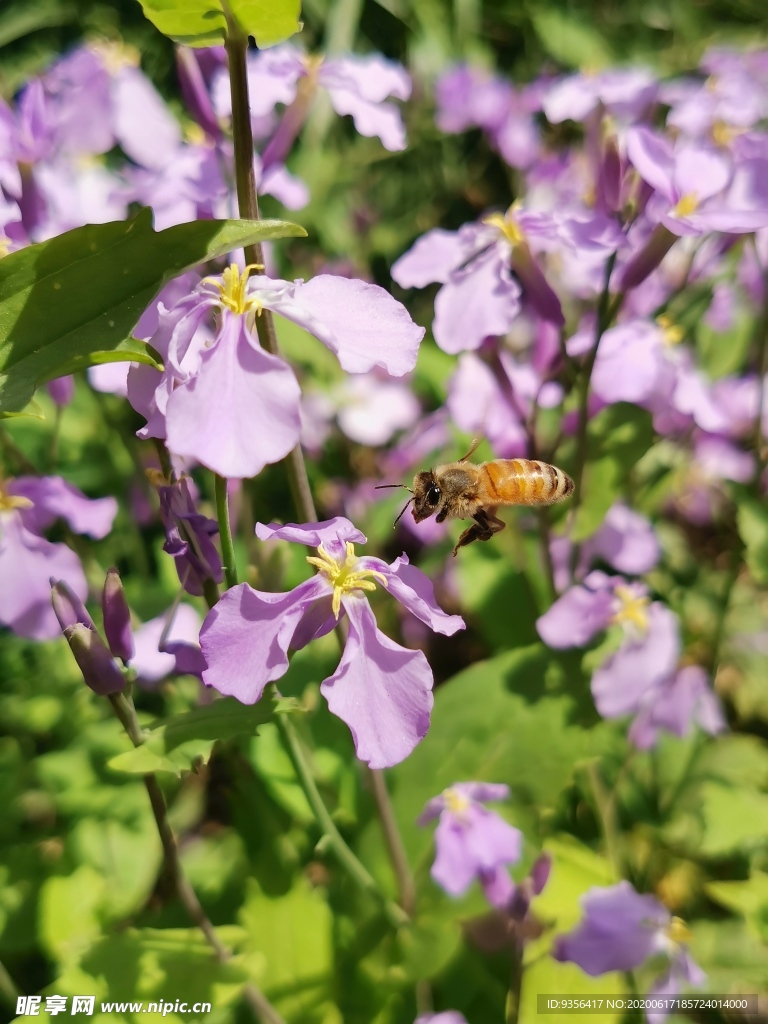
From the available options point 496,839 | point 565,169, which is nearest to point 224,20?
point 496,839

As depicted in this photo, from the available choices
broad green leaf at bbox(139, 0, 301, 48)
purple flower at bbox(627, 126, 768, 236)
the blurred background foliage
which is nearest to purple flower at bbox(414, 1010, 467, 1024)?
the blurred background foliage

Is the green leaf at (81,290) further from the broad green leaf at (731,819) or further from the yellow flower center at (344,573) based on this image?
the broad green leaf at (731,819)

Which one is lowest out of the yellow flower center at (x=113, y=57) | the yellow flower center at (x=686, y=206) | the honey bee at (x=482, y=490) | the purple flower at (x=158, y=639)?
the purple flower at (x=158, y=639)

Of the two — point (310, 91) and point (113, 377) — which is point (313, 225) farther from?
point (113, 377)

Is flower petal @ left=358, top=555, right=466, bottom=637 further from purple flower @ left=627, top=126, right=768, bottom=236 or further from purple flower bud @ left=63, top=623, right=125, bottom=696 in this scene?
purple flower @ left=627, top=126, right=768, bottom=236

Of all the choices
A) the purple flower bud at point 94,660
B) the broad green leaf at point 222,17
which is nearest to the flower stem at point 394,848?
the purple flower bud at point 94,660
